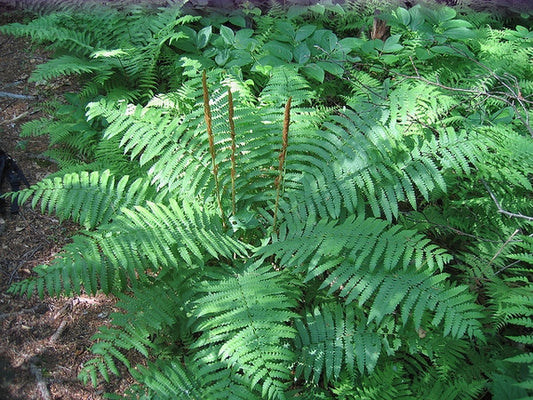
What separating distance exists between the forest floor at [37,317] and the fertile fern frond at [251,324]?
2.20ft

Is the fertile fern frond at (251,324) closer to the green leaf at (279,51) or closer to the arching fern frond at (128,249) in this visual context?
the arching fern frond at (128,249)

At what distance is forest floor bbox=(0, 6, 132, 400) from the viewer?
226 centimetres

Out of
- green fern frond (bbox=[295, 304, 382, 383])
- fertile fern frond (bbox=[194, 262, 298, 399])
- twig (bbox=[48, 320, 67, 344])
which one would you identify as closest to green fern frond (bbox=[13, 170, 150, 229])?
twig (bbox=[48, 320, 67, 344])

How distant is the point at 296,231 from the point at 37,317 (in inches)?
61.6

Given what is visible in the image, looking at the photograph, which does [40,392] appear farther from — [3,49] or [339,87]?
[3,49]

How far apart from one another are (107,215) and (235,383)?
118 cm

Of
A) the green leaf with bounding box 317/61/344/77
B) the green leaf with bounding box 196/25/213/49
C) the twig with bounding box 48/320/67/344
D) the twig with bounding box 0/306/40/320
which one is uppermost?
the green leaf with bounding box 317/61/344/77

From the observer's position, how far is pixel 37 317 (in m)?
2.54

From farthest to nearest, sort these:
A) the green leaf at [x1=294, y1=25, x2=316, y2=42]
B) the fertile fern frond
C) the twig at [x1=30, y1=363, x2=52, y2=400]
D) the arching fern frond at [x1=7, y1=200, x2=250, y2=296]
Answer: the green leaf at [x1=294, y1=25, x2=316, y2=42], the twig at [x1=30, y1=363, x2=52, y2=400], the arching fern frond at [x1=7, y1=200, x2=250, y2=296], the fertile fern frond

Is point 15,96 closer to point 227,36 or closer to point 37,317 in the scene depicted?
point 227,36

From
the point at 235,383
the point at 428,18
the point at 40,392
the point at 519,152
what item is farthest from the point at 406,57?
the point at 40,392

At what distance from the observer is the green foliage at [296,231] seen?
2098 millimetres

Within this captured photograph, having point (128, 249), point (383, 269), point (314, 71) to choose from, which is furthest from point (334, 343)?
point (314, 71)

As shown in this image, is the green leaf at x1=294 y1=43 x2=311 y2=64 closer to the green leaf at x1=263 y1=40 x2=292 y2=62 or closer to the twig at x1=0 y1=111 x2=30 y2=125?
the green leaf at x1=263 y1=40 x2=292 y2=62
